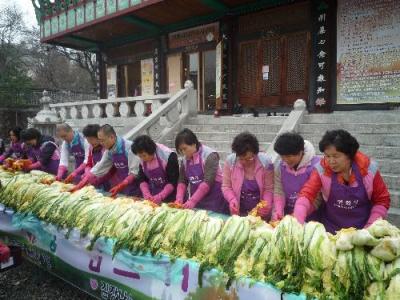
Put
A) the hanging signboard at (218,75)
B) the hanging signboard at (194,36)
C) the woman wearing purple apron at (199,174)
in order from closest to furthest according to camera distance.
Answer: the woman wearing purple apron at (199,174) < the hanging signboard at (218,75) < the hanging signboard at (194,36)

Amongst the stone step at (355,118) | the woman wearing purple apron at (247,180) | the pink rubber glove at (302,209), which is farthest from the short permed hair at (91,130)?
the stone step at (355,118)

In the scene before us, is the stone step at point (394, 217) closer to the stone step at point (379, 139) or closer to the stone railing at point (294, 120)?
the stone step at point (379, 139)

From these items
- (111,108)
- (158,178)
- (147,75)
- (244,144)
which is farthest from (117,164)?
(147,75)

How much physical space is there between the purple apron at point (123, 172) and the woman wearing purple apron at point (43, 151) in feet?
4.97

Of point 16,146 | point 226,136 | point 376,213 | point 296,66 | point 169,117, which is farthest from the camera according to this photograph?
point 296,66

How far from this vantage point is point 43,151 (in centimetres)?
527

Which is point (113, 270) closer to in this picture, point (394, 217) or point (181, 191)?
point (181, 191)

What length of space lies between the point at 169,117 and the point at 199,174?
514 centimetres

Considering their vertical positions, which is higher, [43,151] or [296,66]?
[296,66]

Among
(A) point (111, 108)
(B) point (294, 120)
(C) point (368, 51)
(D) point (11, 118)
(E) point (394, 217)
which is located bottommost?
(E) point (394, 217)

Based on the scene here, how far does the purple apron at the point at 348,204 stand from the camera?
2539 millimetres

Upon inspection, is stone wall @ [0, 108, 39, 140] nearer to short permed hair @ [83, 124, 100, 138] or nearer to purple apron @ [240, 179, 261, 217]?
short permed hair @ [83, 124, 100, 138]

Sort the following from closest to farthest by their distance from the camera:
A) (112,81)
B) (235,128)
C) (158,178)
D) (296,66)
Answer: (158,178)
(235,128)
(296,66)
(112,81)

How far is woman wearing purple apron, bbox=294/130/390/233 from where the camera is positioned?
8.02 feet
